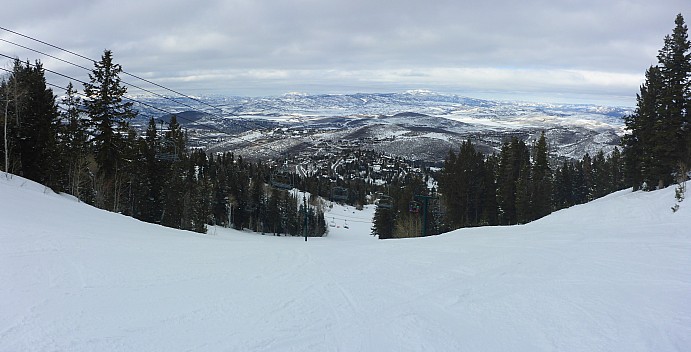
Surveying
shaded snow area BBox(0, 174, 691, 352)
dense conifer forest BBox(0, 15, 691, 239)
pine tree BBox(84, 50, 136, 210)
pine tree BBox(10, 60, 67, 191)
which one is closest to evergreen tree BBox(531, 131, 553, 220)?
dense conifer forest BBox(0, 15, 691, 239)

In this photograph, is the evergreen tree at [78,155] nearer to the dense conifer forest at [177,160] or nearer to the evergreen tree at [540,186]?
the dense conifer forest at [177,160]

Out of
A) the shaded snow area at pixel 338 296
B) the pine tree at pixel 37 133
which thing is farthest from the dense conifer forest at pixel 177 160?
the shaded snow area at pixel 338 296

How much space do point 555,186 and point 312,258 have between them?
65.4 meters

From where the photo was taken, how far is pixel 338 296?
297 inches

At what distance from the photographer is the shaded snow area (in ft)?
17.5

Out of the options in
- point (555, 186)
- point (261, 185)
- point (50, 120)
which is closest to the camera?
point (50, 120)

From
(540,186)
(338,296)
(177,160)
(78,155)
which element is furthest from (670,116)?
(78,155)

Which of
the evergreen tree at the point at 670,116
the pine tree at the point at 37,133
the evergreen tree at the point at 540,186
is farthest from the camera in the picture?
the evergreen tree at the point at 540,186

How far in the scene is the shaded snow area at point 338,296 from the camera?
5348 mm

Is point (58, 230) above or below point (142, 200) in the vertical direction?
above

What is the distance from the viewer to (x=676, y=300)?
6.49 metres

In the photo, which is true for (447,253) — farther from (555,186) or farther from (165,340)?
(555,186)

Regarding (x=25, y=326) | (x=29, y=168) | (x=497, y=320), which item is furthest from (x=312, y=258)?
(x=29, y=168)

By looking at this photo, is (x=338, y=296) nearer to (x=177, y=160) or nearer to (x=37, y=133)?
(x=37, y=133)
